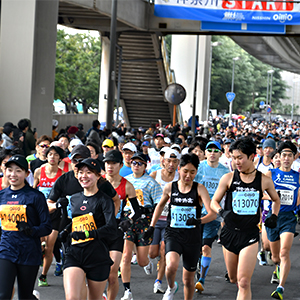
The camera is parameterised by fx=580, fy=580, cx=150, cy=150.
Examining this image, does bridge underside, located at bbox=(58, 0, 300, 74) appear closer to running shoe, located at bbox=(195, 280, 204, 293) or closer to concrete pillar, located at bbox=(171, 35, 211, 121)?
concrete pillar, located at bbox=(171, 35, 211, 121)

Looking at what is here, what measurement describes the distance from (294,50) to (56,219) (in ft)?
123

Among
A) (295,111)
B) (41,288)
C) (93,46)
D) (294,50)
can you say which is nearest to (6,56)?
(41,288)

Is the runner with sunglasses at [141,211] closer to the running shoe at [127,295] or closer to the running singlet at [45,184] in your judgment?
the running shoe at [127,295]

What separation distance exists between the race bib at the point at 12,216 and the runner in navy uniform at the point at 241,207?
2251 millimetres

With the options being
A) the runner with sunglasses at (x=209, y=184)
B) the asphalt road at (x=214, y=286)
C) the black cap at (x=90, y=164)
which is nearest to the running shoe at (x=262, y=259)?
the asphalt road at (x=214, y=286)

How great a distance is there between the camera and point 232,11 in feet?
75.8

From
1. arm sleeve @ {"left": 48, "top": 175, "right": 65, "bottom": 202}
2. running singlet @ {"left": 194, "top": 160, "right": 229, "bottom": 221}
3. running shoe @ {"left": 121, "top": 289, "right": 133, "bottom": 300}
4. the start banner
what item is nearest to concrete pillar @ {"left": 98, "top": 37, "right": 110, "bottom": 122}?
the start banner

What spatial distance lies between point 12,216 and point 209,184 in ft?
12.9

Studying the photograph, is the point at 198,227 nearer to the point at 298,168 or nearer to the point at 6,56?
the point at 298,168

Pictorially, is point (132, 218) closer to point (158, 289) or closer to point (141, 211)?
point (141, 211)

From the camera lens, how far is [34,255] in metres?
5.51

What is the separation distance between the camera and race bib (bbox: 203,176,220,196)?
8719mm

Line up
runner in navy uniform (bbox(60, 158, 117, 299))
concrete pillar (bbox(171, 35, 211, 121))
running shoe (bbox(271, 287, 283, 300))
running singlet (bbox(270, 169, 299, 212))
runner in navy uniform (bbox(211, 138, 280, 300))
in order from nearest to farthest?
runner in navy uniform (bbox(60, 158, 117, 299)) < runner in navy uniform (bbox(211, 138, 280, 300)) < running shoe (bbox(271, 287, 283, 300)) < running singlet (bbox(270, 169, 299, 212)) < concrete pillar (bbox(171, 35, 211, 121))

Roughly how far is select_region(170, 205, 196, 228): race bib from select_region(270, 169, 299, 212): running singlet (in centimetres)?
187
